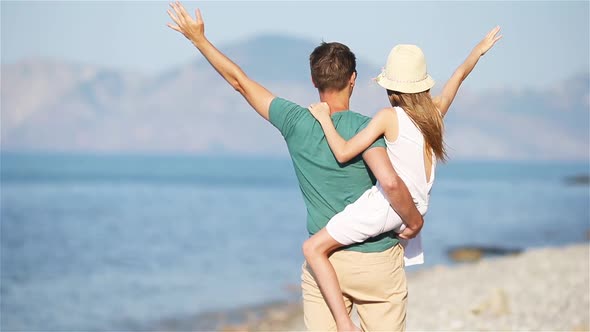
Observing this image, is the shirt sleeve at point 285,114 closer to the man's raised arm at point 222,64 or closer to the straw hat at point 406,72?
the man's raised arm at point 222,64

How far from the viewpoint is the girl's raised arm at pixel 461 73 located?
4566 millimetres

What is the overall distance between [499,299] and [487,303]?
15 cm

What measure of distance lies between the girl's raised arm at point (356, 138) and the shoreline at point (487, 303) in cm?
501

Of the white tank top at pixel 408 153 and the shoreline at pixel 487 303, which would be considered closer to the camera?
the white tank top at pixel 408 153

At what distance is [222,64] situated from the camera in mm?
4207

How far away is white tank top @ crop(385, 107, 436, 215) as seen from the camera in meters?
3.98

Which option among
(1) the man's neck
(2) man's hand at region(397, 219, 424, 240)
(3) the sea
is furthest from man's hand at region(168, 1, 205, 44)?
(3) the sea

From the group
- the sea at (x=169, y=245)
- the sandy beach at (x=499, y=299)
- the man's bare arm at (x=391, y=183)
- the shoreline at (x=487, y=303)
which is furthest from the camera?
the sea at (x=169, y=245)

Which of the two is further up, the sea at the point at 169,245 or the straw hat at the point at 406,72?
the straw hat at the point at 406,72

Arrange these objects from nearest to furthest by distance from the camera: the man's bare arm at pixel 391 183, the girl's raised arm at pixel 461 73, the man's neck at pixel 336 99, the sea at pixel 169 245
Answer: the man's bare arm at pixel 391 183 → the man's neck at pixel 336 99 → the girl's raised arm at pixel 461 73 → the sea at pixel 169 245

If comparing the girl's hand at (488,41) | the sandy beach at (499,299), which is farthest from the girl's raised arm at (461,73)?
the sandy beach at (499,299)

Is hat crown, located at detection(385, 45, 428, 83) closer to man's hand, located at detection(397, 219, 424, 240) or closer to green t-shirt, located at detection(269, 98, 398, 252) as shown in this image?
green t-shirt, located at detection(269, 98, 398, 252)

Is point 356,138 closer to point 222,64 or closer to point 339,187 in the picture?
point 339,187

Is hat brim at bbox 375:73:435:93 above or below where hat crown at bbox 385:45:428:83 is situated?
below
